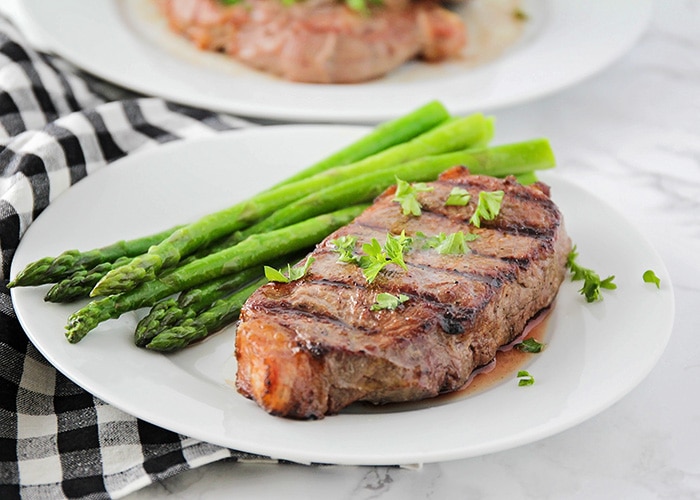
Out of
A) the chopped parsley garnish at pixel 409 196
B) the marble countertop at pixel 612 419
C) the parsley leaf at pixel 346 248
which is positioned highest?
the chopped parsley garnish at pixel 409 196

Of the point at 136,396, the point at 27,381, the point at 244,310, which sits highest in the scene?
the point at 244,310

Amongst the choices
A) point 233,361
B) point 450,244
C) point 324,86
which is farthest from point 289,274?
point 324,86

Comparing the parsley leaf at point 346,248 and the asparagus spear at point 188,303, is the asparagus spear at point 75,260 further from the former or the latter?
the parsley leaf at point 346,248

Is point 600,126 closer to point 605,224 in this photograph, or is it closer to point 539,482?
point 605,224

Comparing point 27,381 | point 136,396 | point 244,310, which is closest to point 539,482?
point 244,310

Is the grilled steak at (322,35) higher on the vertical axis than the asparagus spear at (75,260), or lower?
higher

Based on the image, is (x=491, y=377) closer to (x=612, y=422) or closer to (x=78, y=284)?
(x=612, y=422)

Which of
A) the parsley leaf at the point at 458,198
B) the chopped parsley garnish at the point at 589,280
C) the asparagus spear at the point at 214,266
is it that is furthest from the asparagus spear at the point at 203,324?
the chopped parsley garnish at the point at 589,280
